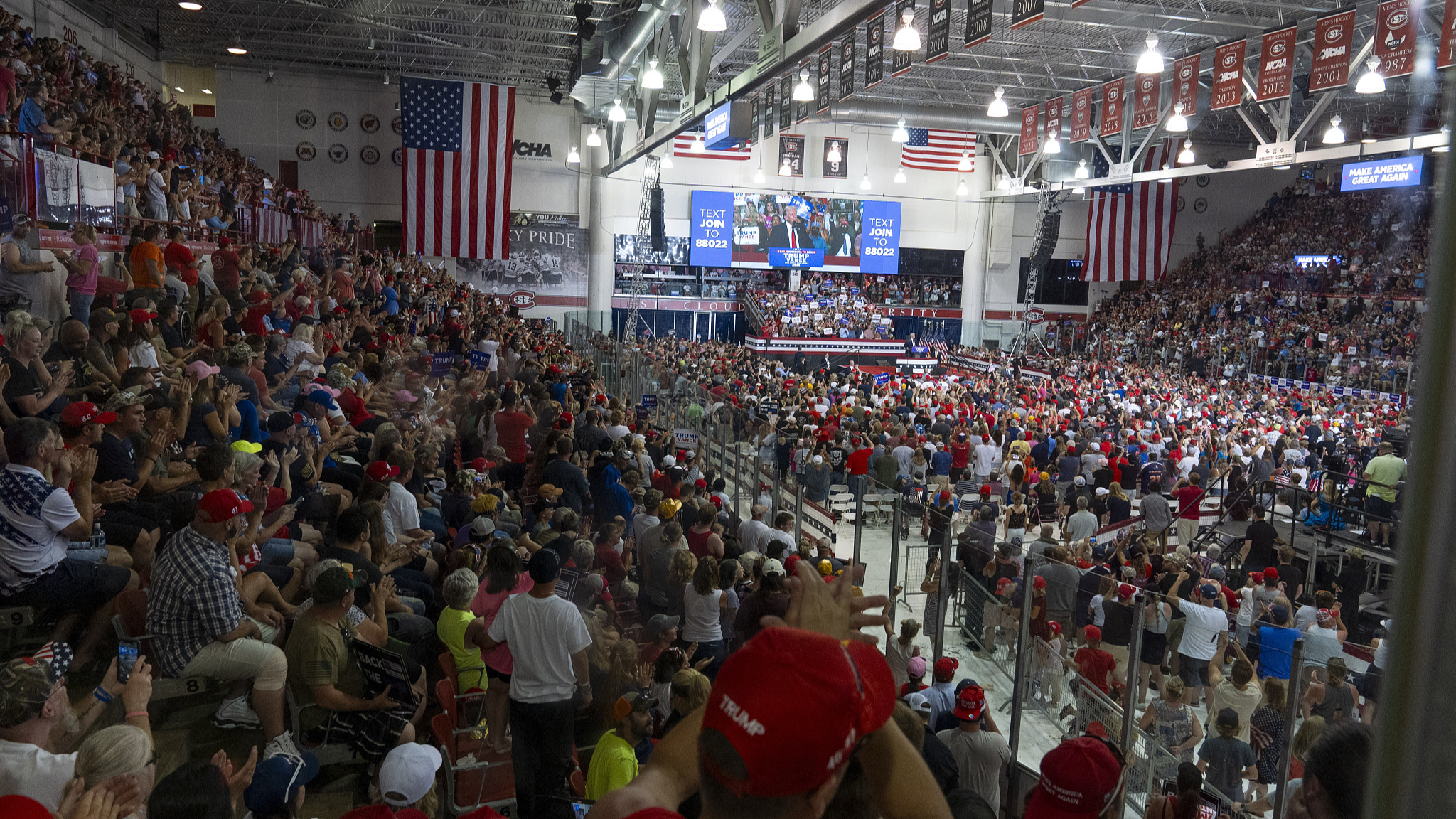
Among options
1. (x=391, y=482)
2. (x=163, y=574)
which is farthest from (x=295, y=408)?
(x=163, y=574)

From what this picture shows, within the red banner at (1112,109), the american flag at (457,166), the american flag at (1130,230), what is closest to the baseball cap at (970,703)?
the red banner at (1112,109)

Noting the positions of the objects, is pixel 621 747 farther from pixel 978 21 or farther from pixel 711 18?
pixel 978 21

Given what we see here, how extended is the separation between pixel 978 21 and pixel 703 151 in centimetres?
2194

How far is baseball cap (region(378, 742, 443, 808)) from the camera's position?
3.59 metres

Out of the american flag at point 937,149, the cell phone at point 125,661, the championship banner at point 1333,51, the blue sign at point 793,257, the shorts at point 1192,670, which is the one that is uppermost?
the american flag at point 937,149

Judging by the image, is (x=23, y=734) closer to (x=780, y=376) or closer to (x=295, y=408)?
(x=295, y=408)

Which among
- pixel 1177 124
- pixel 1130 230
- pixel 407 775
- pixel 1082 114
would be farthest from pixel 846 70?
pixel 1130 230

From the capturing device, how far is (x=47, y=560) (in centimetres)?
416

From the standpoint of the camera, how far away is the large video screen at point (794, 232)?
106 feet

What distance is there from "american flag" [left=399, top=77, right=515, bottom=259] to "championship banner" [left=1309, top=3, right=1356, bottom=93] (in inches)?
602

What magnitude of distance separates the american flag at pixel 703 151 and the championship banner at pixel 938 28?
18602 millimetres

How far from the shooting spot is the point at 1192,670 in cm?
610

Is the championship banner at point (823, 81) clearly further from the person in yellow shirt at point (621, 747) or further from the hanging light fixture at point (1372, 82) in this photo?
the person in yellow shirt at point (621, 747)

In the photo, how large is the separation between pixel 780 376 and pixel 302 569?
1768 cm
